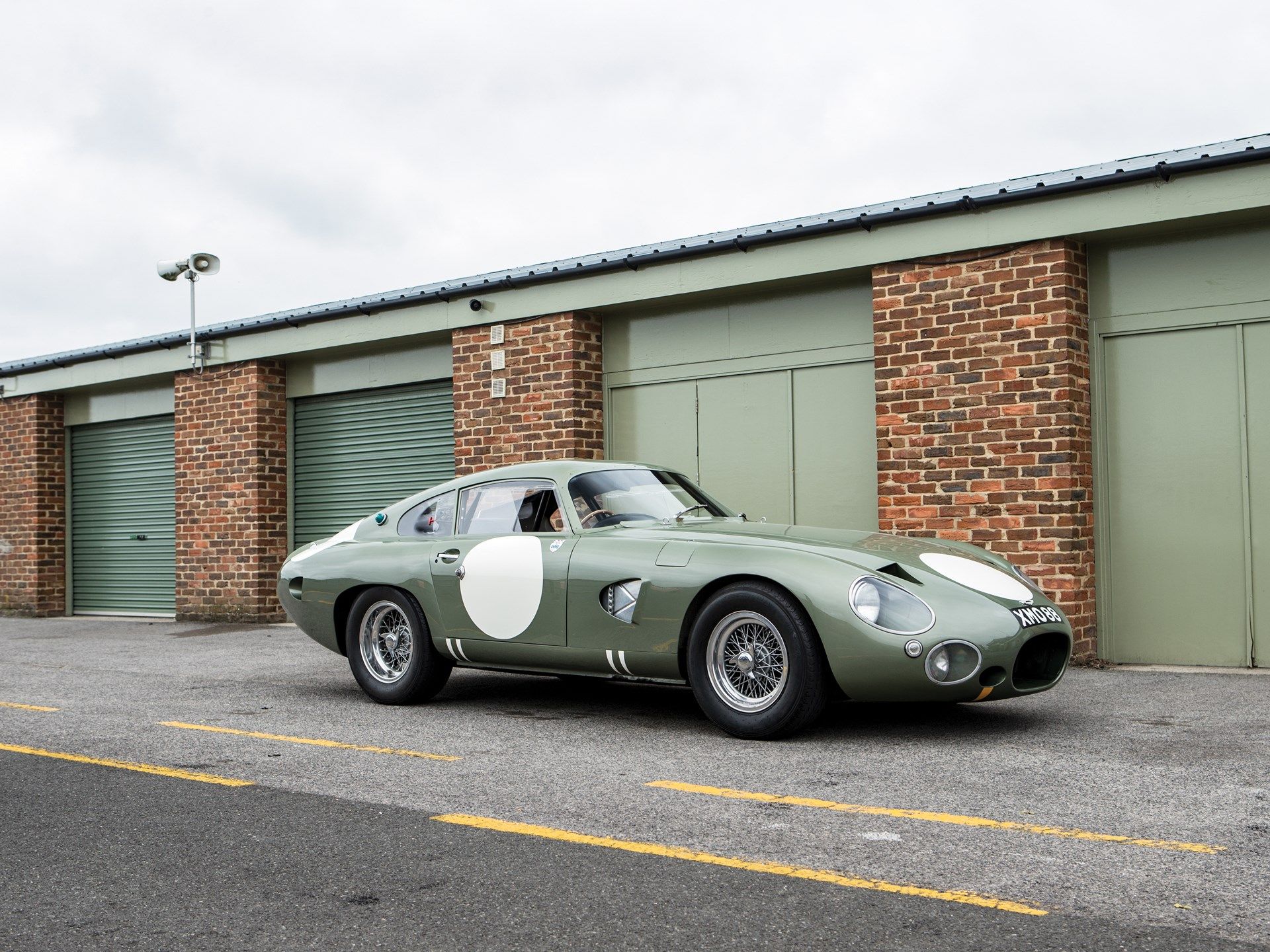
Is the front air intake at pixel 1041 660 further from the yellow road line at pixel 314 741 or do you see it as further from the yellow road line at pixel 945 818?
the yellow road line at pixel 314 741

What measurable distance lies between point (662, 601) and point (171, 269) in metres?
11.1

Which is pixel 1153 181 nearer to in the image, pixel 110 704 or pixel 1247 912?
pixel 1247 912

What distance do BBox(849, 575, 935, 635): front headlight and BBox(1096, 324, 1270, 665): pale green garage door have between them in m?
4.14

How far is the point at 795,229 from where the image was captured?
33.4ft

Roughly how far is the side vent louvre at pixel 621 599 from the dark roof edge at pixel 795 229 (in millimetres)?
4542

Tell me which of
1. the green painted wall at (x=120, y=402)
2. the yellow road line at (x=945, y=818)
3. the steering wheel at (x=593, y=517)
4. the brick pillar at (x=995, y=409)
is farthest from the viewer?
the green painted wall at (x=120, y=402)

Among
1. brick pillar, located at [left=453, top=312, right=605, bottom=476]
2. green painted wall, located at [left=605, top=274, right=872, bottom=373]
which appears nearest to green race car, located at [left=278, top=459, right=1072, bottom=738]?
green painted wall, located at [left=605, top=274, right=872, bottom=373]

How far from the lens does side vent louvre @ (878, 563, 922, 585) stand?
19.2ft

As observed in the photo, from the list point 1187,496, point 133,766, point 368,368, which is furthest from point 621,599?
point 368,368

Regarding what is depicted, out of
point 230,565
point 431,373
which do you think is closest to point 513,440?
point 431,373

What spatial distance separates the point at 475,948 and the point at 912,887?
1.24m

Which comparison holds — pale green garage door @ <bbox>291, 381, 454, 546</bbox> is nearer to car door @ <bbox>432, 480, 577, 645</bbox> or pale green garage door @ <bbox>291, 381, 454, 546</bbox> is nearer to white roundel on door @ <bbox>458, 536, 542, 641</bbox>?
car door @ <bbox>432, 480, 577, 645</bbox>

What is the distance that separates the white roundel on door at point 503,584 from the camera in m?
6.83

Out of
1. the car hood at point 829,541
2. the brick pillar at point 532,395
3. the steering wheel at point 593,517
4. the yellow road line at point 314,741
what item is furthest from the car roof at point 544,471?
the brick pillar at point 532,395
